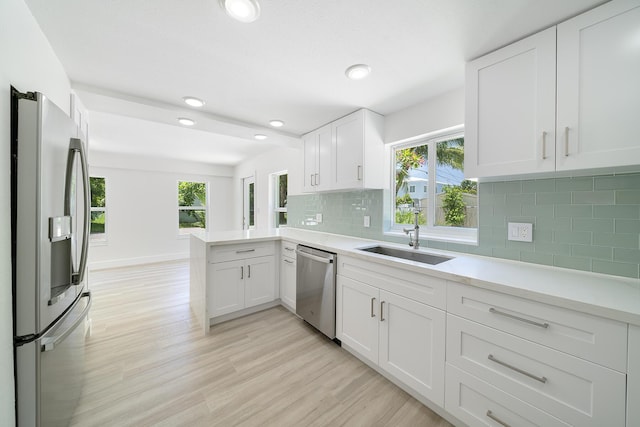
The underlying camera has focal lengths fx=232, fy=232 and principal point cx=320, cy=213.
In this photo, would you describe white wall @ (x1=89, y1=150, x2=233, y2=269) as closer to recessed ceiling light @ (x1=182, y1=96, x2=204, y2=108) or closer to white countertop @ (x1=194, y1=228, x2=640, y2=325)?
recessed ceiling light @ (x1=182, y1=96, x2=204, y2=108)

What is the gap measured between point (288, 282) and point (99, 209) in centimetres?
466

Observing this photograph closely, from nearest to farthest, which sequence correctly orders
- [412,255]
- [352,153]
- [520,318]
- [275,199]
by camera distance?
[520,318] → [412,255] → [352,153] → [275,199]

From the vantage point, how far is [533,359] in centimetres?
106

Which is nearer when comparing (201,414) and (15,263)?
(15,263)

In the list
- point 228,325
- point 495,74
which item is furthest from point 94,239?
point 495,74

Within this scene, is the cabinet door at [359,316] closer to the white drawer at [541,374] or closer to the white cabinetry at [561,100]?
the white drawer at [541,374]

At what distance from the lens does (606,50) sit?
1.09m

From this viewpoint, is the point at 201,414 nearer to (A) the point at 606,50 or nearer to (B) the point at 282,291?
(B) the point at 282,291

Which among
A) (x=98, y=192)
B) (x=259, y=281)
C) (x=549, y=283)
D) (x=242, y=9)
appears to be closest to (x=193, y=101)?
(x=242, y=9)

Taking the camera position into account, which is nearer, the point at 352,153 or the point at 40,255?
the point at 40,255

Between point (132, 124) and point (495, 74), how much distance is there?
13.0 ft

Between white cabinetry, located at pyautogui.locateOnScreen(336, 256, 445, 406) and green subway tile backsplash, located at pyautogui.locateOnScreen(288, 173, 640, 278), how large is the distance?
2.27 feet

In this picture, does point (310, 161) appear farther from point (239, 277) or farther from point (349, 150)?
point (239, 277)

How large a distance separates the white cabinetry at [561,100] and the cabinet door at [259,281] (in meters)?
2.22
